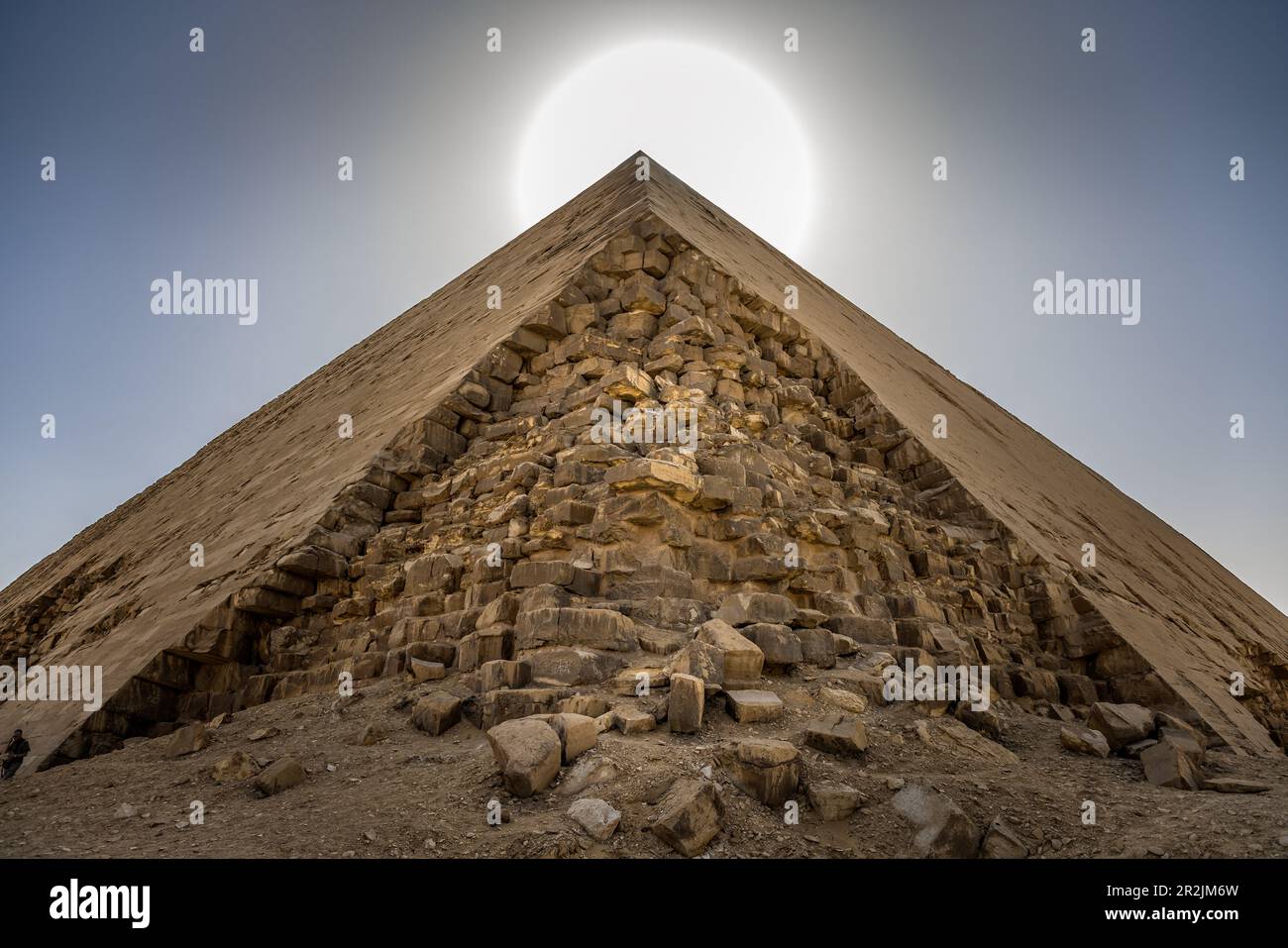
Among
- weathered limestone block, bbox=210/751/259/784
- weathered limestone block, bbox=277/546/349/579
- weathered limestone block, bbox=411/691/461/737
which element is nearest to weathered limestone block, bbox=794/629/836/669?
weathered limestone block, bbox=411/691/461/737

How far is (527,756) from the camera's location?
11.4ft

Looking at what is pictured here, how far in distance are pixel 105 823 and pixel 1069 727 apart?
5293 mm

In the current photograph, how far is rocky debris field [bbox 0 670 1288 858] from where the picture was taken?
3.15 meters

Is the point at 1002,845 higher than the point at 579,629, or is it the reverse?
the point at 579,629

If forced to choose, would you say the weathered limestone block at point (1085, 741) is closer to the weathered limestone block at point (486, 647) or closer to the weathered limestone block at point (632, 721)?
the weathered limestone block at point (632, 721)

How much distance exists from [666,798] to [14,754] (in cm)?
455

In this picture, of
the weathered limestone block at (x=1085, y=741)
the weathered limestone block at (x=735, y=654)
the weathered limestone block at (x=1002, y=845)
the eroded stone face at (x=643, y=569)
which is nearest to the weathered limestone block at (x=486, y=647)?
the eroded stone face at (x=643, y=569)

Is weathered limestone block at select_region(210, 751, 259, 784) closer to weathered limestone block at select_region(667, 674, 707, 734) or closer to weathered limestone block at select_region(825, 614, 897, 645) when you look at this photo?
weathered limestone block at select_region(667, 674, 707, 734)

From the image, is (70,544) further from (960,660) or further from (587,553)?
(960,660)

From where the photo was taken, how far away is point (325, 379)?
17297mm

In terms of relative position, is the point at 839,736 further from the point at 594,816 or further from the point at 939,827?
the point at 594,816

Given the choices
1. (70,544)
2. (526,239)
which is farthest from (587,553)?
(70,544)

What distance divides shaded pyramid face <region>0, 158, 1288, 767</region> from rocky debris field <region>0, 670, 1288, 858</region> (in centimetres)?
41

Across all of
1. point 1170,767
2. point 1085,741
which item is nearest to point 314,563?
point 1085,741
